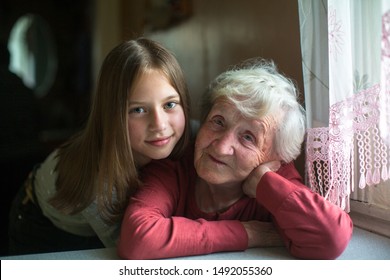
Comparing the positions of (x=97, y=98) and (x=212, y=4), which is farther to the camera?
(x=212, y=4)

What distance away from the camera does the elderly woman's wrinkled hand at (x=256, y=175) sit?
38.0 inches

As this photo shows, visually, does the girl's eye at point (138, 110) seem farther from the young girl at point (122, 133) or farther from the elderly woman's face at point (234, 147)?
the elderly woman's face at point (234, 147)

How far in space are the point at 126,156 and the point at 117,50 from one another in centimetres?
27

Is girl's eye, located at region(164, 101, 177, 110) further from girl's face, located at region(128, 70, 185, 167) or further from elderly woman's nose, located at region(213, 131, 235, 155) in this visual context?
elderly woman's nose, located at region(213, 131, 235, 155)

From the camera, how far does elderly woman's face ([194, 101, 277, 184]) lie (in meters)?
0.96

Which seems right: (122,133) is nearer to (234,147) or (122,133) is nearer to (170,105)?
(170,105)

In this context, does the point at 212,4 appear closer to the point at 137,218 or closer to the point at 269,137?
the point at 269,137

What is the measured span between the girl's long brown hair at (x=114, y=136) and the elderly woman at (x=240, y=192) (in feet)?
0.22

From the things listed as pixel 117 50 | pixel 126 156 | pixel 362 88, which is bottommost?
pixel 126 156

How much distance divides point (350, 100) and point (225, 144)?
0.28 m

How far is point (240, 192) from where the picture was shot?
1.07m

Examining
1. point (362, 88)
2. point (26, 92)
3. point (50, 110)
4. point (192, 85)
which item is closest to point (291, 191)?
point (362, 88)

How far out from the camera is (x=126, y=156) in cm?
103

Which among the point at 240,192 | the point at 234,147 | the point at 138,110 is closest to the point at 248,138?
the point at 234,147
